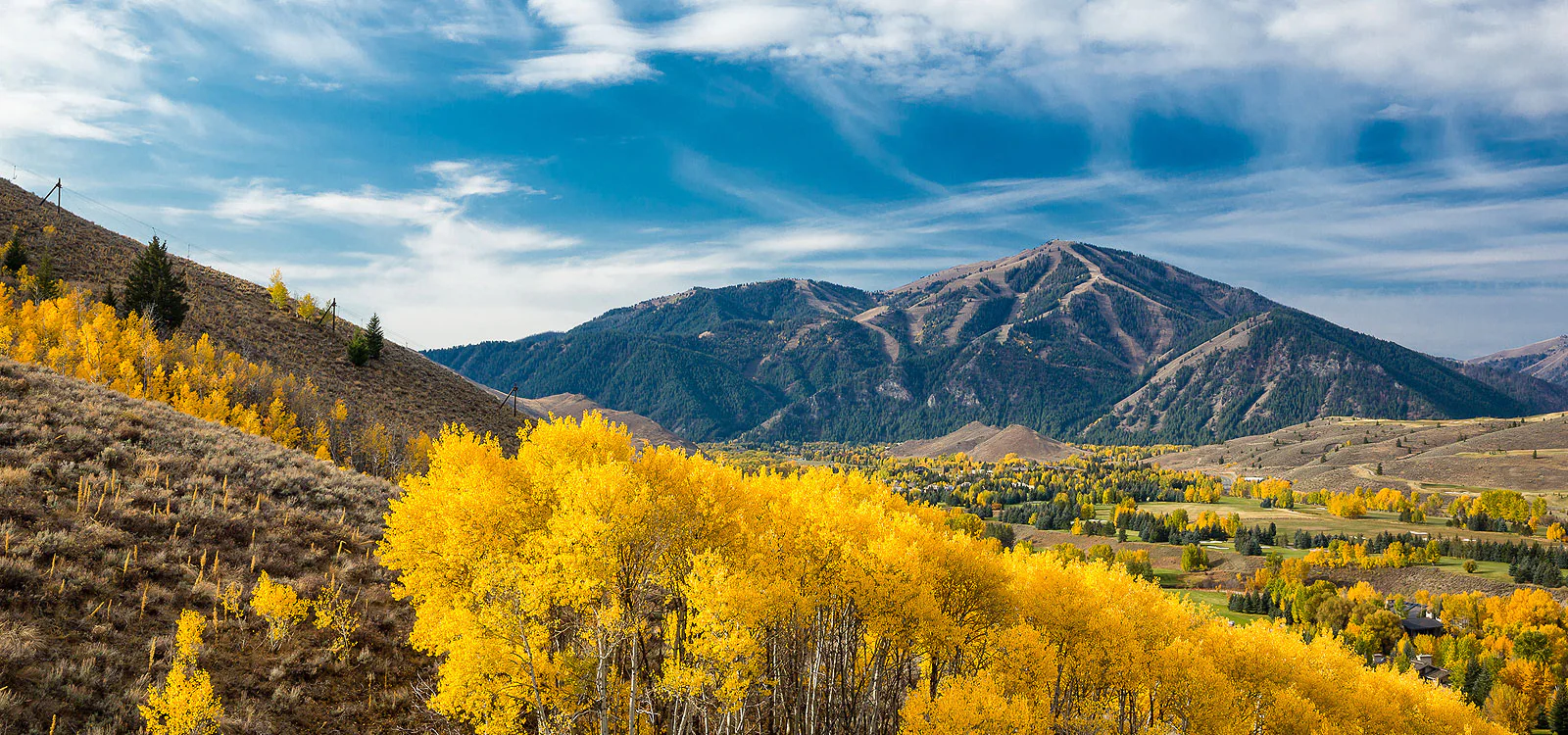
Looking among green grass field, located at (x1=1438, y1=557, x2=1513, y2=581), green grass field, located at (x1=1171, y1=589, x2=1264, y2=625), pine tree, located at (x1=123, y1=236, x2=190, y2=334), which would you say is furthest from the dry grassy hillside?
green grass field, located at (x1=1438, y1=557, x2=1513, y2=581)

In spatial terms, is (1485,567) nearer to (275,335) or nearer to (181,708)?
(181,708)

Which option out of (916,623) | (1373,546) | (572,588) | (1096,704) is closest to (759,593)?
(572,588)

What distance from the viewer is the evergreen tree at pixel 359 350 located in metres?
96.5

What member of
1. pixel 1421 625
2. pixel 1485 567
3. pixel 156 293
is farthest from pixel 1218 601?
pixel 156 293

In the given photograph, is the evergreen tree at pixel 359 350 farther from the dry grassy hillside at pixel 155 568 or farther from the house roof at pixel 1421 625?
the house roof at pixel 1421 625

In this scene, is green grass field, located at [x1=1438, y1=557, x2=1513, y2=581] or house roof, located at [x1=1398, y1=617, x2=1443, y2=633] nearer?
house roof, located at [x1=1398, y1=617, x2=1443, y2=633]

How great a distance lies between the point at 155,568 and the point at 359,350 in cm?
8034

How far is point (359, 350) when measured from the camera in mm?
96938

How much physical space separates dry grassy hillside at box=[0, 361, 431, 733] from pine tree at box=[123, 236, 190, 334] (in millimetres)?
47480

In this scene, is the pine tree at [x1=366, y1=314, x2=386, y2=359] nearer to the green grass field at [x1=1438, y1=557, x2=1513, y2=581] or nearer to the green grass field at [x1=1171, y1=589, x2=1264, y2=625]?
the green grass field at [x1=1171, y1=589, x2=1264, y2=625]

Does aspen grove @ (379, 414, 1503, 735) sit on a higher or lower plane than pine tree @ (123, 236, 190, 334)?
lower

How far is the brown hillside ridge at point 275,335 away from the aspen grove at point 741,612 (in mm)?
66344

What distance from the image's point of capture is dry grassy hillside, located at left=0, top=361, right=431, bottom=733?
20578 millimetres

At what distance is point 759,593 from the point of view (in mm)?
26109
